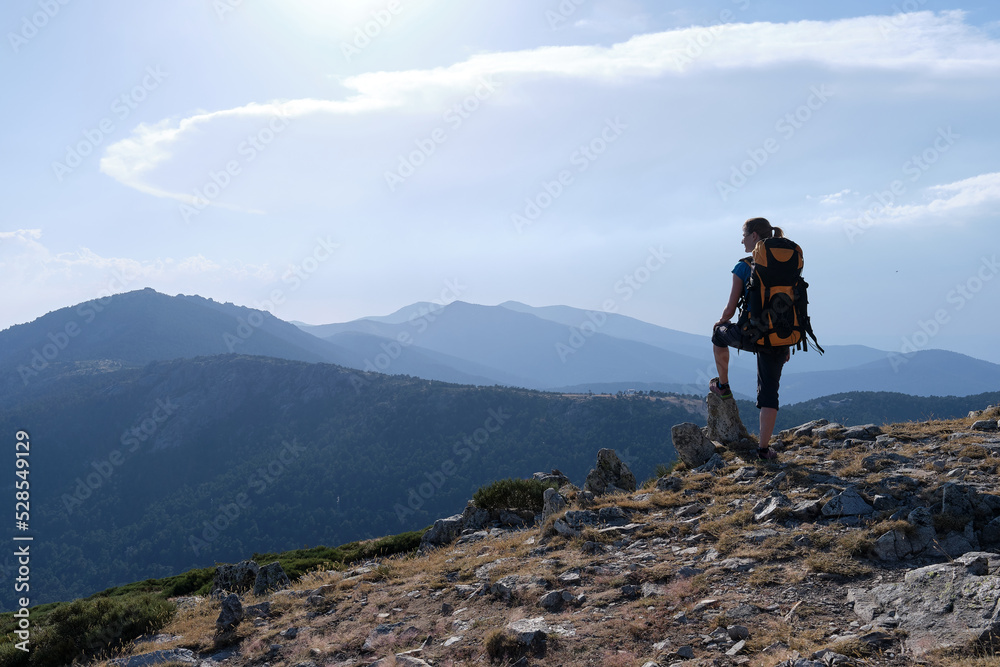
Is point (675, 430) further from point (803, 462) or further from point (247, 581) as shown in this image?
point (247, 581)

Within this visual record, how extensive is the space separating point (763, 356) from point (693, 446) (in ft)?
11.3

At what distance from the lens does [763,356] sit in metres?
9.02

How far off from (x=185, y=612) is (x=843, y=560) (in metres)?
11.1

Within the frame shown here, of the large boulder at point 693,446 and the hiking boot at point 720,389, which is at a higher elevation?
the hiking boot at point 720,389

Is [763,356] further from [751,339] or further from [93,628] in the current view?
[93,628]

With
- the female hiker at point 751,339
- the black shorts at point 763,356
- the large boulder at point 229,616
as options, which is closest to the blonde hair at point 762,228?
the female hiker at point 751,339

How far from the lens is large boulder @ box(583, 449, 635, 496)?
13.9 metres

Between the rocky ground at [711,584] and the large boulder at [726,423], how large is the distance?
3.09ft

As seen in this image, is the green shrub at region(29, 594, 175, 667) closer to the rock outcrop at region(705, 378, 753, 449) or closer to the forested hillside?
the rock outcrop at region(705, 378, 753, 449)

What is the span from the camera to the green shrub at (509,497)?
14.7 metres

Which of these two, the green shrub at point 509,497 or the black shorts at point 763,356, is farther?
the green shrub at point 509,497

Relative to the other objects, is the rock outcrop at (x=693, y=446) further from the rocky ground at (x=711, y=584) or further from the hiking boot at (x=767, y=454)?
the hiking boot at (x=767, y=454)

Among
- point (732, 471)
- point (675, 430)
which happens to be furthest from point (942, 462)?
point (675, 430)

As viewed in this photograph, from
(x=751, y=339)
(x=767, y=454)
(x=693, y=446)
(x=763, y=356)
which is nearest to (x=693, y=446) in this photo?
(x=693, y=446)
